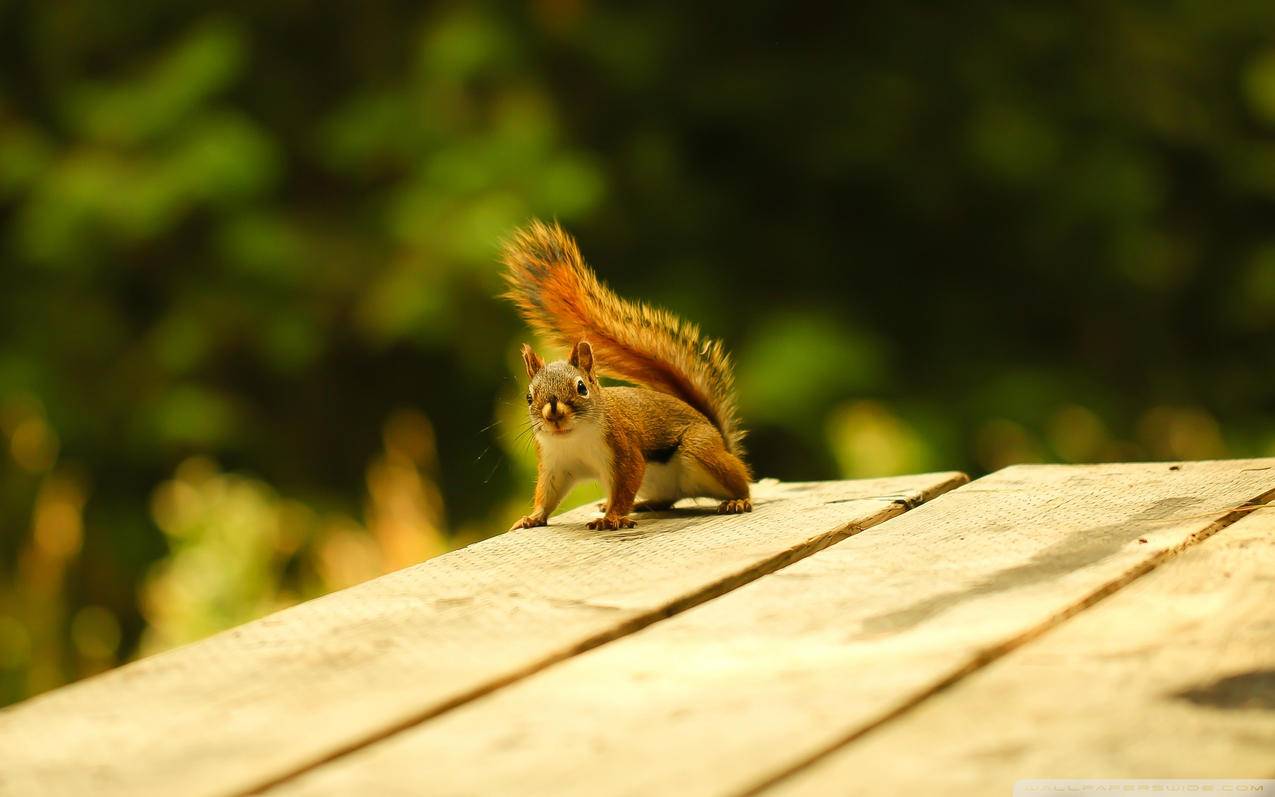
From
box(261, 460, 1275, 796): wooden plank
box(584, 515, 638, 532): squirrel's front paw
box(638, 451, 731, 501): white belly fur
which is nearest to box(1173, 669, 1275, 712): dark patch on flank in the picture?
box(261, 460, 1275, 796): wooden plank

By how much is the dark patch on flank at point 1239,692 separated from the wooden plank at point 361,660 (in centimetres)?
30

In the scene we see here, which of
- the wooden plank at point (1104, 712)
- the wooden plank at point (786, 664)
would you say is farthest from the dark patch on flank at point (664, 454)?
the wooden plank at point (1104, 712)

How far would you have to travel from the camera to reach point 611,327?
1.53 meters

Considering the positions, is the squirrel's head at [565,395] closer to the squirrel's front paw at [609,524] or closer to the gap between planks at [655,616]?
the squirrel's front paw at [609,524]

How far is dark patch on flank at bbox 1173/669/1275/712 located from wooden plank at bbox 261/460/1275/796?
11 centimetres

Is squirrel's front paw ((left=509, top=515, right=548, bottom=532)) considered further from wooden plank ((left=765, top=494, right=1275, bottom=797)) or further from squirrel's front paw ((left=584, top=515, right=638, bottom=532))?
wooden plank ((left=765, top=494, right=1275, bottom=797))

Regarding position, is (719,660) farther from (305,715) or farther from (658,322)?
(658,322)

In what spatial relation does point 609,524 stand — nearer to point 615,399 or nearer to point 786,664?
point 615,399

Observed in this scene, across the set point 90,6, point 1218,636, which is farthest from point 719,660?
point 90,6

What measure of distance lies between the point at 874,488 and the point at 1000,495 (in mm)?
139

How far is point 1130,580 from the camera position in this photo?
2.90 ft

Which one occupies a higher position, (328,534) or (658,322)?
(658,322)

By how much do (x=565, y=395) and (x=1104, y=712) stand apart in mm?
835

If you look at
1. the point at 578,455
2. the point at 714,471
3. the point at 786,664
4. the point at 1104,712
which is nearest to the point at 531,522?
the point at 578,455
